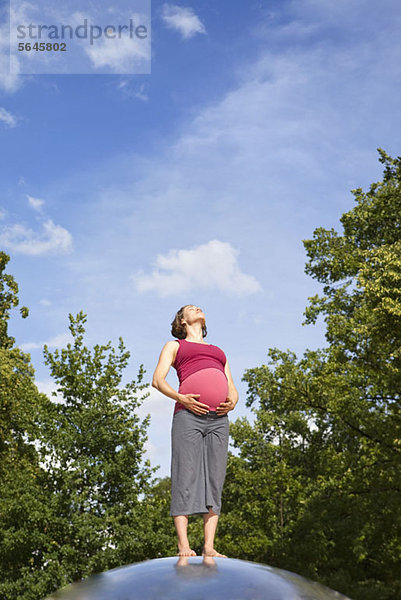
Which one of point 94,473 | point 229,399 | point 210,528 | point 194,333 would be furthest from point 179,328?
point 94,473

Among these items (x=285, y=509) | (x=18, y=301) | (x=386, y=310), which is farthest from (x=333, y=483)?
(x=18, y=301)

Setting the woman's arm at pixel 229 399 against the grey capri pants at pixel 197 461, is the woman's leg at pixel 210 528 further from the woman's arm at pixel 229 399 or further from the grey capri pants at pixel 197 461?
the woman's arm at pixel 229 399

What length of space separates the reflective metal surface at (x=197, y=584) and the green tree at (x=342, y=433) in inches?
486

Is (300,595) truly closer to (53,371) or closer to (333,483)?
(53,371)

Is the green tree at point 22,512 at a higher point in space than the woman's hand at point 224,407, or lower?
higher

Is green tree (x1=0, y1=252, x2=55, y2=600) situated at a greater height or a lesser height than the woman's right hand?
greater

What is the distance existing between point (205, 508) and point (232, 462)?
82.9 ft

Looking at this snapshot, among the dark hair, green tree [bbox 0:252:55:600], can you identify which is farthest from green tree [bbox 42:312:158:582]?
the dark hair

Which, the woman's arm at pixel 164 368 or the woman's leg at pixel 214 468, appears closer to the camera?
the woman's leg at pixel 214 468

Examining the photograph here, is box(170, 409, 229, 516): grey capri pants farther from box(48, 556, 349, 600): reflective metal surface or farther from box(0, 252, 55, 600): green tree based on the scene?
box(0, 252, 55, 600): green tree

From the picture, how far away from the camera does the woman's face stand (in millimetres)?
5246

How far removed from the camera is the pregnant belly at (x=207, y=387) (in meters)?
4.67

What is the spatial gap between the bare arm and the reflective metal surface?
1.36m

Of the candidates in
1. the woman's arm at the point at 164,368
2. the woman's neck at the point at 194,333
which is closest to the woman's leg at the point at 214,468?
the woman's arm at the point at 164,368
